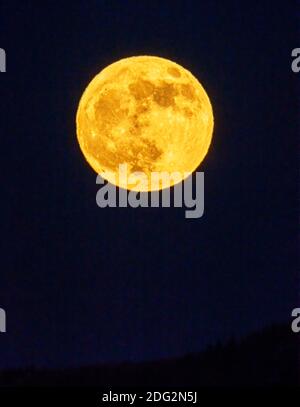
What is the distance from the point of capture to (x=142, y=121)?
19562 mm

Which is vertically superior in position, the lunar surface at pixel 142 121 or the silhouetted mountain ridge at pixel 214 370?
the lunar surface at pixel 142 121

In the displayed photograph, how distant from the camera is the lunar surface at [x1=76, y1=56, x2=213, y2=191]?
1964cm

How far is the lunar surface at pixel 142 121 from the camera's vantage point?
64.4 ft

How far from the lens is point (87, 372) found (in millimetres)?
23625

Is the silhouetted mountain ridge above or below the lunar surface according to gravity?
below

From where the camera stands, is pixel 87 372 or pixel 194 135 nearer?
pixel 194 135

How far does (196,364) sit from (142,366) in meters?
1.22

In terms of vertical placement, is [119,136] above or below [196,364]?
above

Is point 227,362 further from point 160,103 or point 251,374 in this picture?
point 160,103
